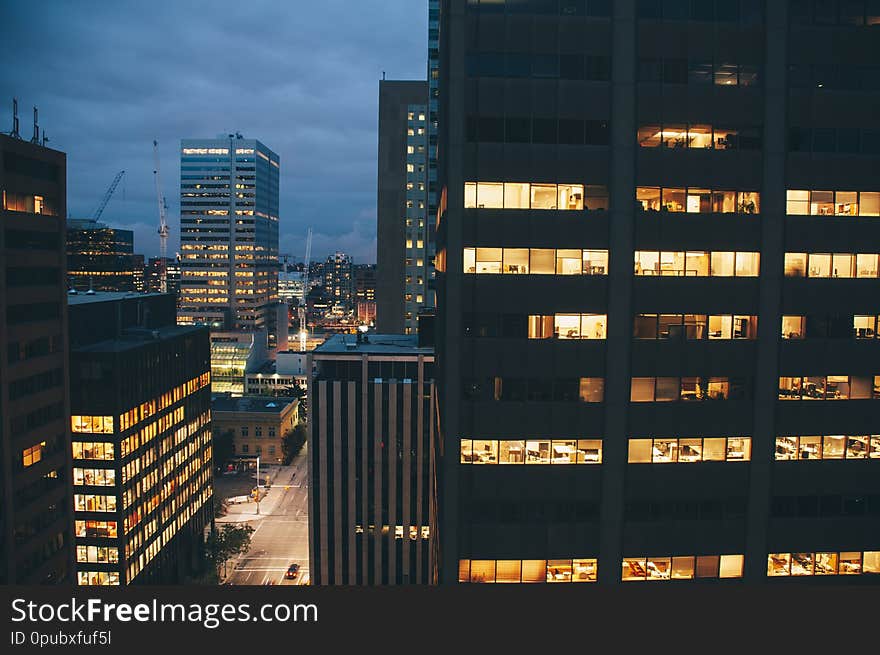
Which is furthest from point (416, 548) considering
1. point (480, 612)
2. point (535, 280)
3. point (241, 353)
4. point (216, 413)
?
point (241, 353)

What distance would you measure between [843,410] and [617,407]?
44.8ft

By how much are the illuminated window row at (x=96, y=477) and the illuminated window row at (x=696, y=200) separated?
7508cm

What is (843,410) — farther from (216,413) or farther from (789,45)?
(216,413)

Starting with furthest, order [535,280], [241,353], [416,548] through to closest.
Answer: [241,353], [416,548], [535,280]

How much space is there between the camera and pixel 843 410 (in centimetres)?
3300

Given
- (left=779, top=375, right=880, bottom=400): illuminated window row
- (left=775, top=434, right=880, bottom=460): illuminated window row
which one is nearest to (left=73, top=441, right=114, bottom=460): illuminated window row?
(left=775, top=434, right=880, bottom=460): illuminated window row

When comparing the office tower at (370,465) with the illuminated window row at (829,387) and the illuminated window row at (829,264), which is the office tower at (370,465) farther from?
the illuminated window row at (829,264)

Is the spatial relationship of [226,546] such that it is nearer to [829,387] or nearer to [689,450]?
[689,450]

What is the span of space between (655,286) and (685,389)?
6152 millimetres

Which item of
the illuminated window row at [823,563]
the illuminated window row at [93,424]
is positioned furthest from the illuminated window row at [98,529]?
the illuminated window row at [823,563]

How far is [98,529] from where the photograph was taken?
75750 millimetres

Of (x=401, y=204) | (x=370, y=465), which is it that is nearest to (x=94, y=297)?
(x=370, y=465)

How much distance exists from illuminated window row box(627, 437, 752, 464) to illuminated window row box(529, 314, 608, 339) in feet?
21.8

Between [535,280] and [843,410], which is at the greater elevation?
[535,280]
